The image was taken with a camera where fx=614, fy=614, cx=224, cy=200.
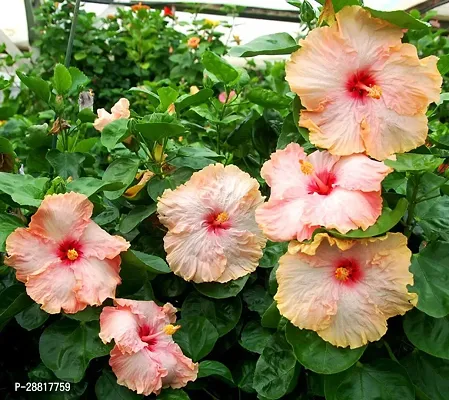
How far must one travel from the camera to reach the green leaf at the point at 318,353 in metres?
0.67

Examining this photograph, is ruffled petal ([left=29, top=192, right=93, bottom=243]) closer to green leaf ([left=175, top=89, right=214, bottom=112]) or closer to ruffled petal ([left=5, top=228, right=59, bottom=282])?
ruffled petal ([left=5, top=228, right=59, bottom=282])

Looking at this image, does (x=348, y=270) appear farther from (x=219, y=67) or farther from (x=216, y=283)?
(x=219, y=67)

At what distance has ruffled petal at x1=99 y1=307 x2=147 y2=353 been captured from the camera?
0.70 m

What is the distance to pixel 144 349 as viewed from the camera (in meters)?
0.72

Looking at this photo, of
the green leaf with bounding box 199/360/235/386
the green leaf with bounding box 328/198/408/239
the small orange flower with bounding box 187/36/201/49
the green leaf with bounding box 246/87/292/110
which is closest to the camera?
the green leaf with bounding box 328/198/408/239

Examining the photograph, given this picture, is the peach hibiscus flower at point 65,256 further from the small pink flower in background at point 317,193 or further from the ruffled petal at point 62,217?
the small pink flower in background at point 317,193

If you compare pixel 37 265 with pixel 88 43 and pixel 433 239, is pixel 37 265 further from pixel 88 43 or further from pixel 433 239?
pixel 88 43

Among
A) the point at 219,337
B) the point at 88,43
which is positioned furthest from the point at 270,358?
the point at 88,43

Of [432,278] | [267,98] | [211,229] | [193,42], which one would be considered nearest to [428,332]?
[432,278]

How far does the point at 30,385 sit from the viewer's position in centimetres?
79

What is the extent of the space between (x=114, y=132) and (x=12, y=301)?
256 millimetres

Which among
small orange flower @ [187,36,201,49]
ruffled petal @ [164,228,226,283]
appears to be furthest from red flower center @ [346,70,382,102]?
small orange flower @ [187,36,201,49]

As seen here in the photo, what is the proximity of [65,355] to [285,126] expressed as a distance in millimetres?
397

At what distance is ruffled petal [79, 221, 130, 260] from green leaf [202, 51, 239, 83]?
0.35m
